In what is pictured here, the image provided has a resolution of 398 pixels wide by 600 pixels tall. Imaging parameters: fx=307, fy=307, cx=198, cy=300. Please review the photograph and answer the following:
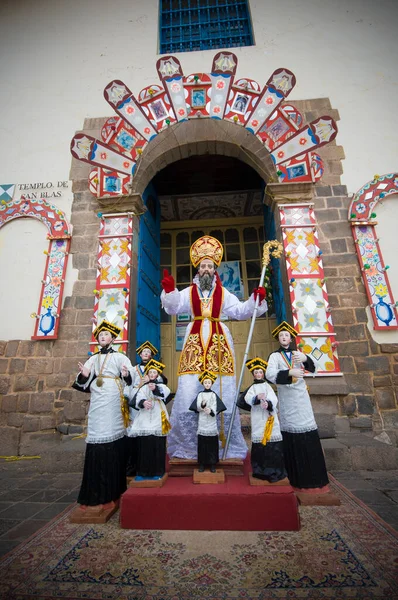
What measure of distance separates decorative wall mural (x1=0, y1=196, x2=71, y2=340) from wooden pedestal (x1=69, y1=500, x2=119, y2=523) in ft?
9.71

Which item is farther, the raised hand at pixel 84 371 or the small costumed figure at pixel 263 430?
the raised hand at pixel 84 371

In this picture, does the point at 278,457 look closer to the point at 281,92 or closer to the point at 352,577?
the point at 352,577

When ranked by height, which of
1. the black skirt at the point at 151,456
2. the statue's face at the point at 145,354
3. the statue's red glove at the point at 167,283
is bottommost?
the black skirt at the point at 151,456

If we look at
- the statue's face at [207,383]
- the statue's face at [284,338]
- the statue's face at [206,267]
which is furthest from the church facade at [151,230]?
the statue's face at [207,383]

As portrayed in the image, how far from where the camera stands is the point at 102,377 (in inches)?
104

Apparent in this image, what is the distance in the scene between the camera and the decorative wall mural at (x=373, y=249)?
14.9 feet

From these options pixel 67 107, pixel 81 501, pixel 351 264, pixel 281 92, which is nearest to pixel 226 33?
pixel 281 92

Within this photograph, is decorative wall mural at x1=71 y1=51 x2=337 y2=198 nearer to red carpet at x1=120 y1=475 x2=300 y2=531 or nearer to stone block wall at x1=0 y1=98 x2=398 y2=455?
stone block wall at x1=0 y1=98 x2=398 y2=455

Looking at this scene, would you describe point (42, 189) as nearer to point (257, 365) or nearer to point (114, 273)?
point (114, 273)

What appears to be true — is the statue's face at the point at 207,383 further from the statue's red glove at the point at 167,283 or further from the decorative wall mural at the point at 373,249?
the decorative wall mural at the point at 373,249

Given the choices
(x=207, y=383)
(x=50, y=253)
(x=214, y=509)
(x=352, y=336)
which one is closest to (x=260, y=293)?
(x=207, y=383)

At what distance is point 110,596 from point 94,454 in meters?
1.10

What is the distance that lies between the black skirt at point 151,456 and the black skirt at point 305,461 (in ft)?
3.73

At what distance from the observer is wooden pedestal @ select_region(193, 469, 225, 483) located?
93.0 inches
